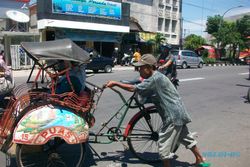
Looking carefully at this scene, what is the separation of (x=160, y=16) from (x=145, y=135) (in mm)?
37252

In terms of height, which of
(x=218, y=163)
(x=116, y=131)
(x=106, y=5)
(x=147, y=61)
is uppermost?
(x=106, y=5)

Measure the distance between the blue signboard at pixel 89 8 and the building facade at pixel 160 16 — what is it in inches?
223

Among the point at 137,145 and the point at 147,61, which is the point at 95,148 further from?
the point at 147,61

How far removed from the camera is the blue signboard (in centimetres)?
2612

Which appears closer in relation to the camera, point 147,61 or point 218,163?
point 147,61

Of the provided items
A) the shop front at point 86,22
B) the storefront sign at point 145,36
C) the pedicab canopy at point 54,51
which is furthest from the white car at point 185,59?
the pedicab canopy at point 54,51

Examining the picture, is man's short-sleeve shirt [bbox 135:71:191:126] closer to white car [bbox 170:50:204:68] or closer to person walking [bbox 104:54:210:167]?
person walking [bbox 104:54:210:167]

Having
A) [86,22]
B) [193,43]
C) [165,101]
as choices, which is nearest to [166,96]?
[165,101]

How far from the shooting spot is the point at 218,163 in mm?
5230

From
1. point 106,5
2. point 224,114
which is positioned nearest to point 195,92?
point 224,114

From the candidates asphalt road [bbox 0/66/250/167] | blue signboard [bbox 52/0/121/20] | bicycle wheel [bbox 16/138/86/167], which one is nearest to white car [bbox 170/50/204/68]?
blue signboard [bbox 52/0/121/20]

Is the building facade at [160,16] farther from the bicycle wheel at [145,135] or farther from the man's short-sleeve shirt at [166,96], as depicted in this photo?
the man's short-sleeve shirt at [166,96]

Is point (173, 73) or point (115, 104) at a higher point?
point (173, 73)

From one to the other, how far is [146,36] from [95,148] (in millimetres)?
29620
